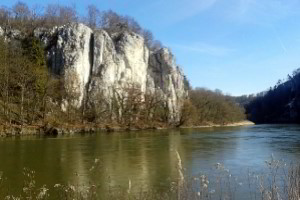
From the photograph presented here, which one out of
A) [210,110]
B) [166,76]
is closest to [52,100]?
[166,76]

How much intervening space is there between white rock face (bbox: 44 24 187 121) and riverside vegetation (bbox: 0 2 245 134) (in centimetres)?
267

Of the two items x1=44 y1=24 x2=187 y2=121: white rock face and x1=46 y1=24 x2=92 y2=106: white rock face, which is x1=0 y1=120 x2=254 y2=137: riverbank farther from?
x1=46 y1=24 x2=92 y2=106: white rock face

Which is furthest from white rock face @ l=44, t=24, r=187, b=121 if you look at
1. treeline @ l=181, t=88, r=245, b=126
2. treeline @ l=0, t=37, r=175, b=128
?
treeline @ l=181, t=88, r=245, b=126

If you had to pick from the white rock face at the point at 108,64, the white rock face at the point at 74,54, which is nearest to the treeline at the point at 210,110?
the white rock face at the point at 108,64

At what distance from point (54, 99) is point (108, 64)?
22.9m

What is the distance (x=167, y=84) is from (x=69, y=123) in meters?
49.7

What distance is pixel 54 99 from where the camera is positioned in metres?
81.9

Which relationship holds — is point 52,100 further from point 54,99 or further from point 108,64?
point 108,64

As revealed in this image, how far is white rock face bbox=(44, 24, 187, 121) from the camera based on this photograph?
94125 mm

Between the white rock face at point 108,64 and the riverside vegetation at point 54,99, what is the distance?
2.67 meters

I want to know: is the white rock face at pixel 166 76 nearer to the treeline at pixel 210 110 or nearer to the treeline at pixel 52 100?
the treeline at pixel 210 110

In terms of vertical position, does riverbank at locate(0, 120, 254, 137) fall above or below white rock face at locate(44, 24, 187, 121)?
below

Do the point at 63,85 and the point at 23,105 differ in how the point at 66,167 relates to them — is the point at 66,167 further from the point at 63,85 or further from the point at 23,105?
the point at 63,85

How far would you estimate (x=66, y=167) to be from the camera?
2361 centimetres
